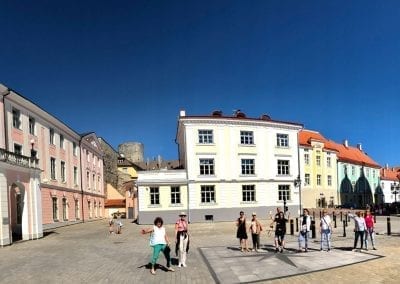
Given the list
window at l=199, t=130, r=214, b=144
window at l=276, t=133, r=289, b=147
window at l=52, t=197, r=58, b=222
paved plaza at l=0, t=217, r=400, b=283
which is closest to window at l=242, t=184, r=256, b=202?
window at l=276, t=133, r=289, b=147

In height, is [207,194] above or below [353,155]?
below

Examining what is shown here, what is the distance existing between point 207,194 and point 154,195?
4.81 metres

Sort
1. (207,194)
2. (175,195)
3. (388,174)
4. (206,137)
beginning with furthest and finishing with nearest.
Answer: (388,174), (206,137), (207,194), (175,195)

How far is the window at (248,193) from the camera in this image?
137 ft

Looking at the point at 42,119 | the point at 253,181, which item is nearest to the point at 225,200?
the point at 253,181

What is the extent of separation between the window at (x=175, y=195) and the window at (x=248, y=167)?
21.0 feet

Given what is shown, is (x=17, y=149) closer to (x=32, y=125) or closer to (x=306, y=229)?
(x=32, y=125)

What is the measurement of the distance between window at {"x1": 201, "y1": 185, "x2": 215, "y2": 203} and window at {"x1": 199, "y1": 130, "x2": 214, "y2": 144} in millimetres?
4009

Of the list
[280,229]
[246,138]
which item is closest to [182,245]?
[280,229]

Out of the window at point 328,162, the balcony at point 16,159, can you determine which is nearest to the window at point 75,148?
the balcony at point 16,159

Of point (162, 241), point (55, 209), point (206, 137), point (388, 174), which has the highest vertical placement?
point (206, 137)

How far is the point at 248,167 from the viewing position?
4209cm

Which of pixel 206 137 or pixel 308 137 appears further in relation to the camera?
pixel 308 137

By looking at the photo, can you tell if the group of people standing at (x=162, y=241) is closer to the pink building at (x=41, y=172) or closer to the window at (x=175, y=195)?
the pink building at (x=41, y=172)
